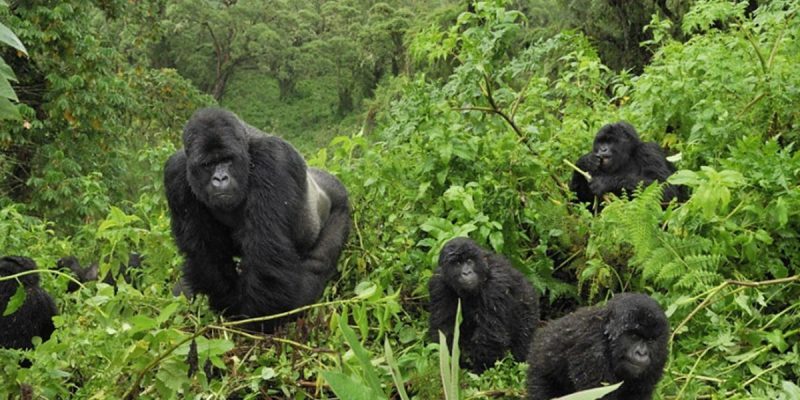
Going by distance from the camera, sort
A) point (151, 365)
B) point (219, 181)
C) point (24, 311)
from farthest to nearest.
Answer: point (24, 311)
point (219, 181)
point (151, 365)

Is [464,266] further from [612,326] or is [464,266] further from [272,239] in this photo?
[612,326]

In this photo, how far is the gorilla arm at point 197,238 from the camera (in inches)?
168

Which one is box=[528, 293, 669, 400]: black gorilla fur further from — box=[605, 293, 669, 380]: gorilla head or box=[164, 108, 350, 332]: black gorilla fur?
box=[164, 108, 350, 332]: black gorilla fur

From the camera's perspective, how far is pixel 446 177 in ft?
16.5

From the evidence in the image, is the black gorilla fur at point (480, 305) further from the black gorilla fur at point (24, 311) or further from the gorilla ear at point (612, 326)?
the black gorilla fur at point (24, 311)

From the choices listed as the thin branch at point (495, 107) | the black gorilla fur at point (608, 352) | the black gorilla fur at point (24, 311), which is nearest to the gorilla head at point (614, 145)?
the thin branch at point (495, 107)

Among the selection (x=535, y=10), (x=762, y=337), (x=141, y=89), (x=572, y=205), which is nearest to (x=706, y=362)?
(x=762, y=337)

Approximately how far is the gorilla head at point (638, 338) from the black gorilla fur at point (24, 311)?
279cm

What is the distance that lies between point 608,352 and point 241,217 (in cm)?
171

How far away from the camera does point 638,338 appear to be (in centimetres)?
330

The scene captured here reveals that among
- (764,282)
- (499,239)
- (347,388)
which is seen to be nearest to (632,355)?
(764,282)

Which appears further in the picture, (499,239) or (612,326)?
(499,239)

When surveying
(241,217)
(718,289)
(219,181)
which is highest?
(219,181)

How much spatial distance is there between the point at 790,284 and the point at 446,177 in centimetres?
180
